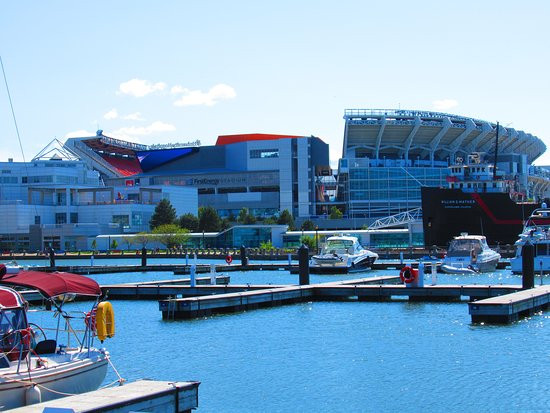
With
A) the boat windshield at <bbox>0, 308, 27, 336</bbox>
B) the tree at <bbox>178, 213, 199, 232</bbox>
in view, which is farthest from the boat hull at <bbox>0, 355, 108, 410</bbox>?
the tree at <bbox>178, 213, 199, 232</bbox>

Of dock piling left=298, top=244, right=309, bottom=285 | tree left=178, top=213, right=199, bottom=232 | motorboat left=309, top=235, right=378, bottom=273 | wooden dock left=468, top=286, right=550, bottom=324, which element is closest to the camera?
wooden dock left=468, top=286, right=550, bottom=324

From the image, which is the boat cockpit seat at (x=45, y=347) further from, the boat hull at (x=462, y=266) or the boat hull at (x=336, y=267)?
the boat hull at (x=336, y=267)

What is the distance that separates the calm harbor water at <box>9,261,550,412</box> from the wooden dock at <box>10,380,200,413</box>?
14.0 ft

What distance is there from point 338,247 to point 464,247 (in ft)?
33.4

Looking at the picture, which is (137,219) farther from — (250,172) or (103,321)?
(103,321)

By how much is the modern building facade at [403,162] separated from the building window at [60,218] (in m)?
51.5

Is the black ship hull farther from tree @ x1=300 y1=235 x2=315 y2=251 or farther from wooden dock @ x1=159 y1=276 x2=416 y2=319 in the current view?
wooden dock @ x1=159 y1=276 x2=416 y2=319

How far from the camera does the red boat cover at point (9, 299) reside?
67.8ft

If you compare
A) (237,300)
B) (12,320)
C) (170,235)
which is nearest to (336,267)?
(237,300)

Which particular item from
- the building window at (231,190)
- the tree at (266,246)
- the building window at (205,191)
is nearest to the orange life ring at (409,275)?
the tree at (266,246)

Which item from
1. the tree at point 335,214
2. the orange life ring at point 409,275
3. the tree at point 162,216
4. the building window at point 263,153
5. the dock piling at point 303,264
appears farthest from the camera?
the building window at point 263,153

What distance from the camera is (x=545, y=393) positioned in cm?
2422

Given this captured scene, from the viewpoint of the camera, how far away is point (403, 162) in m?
167

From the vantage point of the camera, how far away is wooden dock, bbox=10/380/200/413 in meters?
Answer: 17.2
